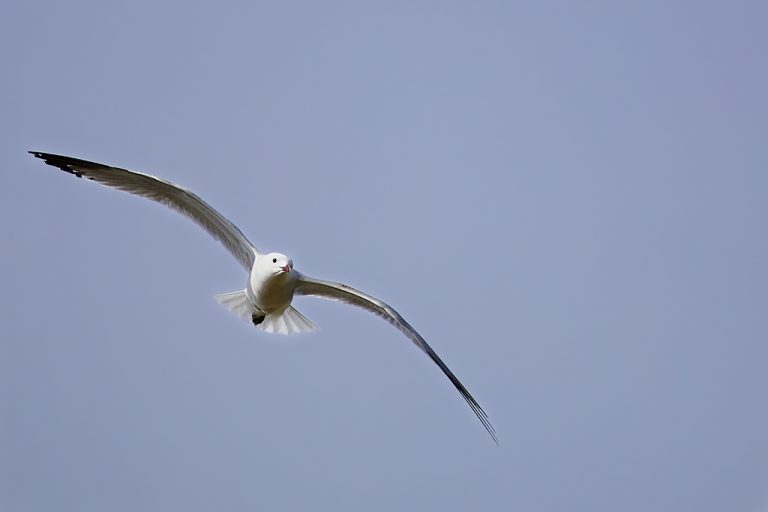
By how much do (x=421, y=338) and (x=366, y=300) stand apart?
48 cm

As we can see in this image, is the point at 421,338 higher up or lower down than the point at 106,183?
lower down

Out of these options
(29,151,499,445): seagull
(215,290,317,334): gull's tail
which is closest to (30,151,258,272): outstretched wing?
(29,151,499,445): seagull

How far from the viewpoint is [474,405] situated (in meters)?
9.08

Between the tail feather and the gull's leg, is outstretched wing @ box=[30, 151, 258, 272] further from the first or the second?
the tail feather

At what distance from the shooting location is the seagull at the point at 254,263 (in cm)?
905

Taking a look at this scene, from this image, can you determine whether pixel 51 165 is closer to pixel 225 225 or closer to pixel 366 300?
pixel 225 225

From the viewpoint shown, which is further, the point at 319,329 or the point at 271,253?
the point at 319,329

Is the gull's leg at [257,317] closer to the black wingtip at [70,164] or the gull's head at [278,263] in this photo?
the gull's head at [278,263]

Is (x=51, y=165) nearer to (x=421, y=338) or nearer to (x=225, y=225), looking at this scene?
(x=225, y=225)

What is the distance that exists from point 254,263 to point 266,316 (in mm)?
617

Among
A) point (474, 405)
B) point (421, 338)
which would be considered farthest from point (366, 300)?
point (474, 405)

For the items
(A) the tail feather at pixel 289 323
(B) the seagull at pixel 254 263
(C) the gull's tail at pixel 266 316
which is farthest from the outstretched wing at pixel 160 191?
(A) the tail feather at pixel 289 323

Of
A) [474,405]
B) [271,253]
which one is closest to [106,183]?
[271,253]

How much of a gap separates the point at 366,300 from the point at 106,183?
1.96m
